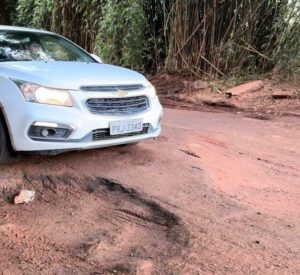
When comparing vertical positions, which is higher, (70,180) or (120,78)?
(120,78)

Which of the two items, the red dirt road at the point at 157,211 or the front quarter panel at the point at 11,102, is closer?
the red dirt road at the point at 157,211

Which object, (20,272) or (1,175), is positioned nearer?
(20,272)

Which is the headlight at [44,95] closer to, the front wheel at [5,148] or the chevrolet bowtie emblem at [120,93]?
the front wheel at [5,148]

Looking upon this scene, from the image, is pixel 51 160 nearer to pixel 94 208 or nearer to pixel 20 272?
pixel 94 208

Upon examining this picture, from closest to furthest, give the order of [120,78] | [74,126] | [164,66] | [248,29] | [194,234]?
[194,234] → [74,126] → [120,78] → [248,29] → [164,66]

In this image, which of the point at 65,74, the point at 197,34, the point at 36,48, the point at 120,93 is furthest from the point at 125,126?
the point at 197,34

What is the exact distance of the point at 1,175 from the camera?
16.3 ft

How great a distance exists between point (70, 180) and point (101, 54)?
8.29 m

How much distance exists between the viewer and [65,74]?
5.08 m

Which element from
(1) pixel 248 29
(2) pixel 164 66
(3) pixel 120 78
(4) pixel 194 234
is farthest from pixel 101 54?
(4) pixel 194 234

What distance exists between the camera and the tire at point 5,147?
4863 millimetres

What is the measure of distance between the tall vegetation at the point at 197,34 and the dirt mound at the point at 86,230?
7.11 metres

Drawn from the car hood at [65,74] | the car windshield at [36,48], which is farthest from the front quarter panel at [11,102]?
the car windshield at [36,48]

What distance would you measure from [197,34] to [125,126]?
7.03 m
